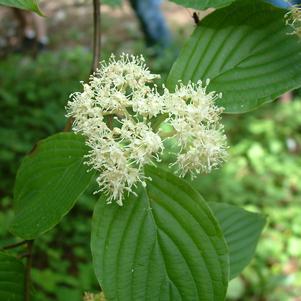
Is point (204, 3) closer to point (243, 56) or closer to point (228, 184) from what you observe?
point (243, 56)

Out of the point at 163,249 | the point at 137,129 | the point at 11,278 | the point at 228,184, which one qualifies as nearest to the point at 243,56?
the point at 137,129

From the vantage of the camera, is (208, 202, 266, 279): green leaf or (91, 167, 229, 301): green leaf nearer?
(91, 167, 229, 301): green leaf

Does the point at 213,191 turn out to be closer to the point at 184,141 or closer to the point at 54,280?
the point at 54,280

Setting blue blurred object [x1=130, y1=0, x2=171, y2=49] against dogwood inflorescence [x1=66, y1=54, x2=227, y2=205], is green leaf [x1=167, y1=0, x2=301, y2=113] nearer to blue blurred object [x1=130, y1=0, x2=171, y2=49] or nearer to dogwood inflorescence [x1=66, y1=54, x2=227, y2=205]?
dogwood inflorescence [x1=66, y1=54, x2=227, y2=205]

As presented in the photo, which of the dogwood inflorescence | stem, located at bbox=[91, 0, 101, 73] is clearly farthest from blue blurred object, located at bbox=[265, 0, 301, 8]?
stem, located at bbox=[91, 0, 101, 73]

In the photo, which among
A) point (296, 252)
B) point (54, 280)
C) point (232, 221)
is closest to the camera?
point (232, 221)

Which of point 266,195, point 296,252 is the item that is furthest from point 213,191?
point 296,252
